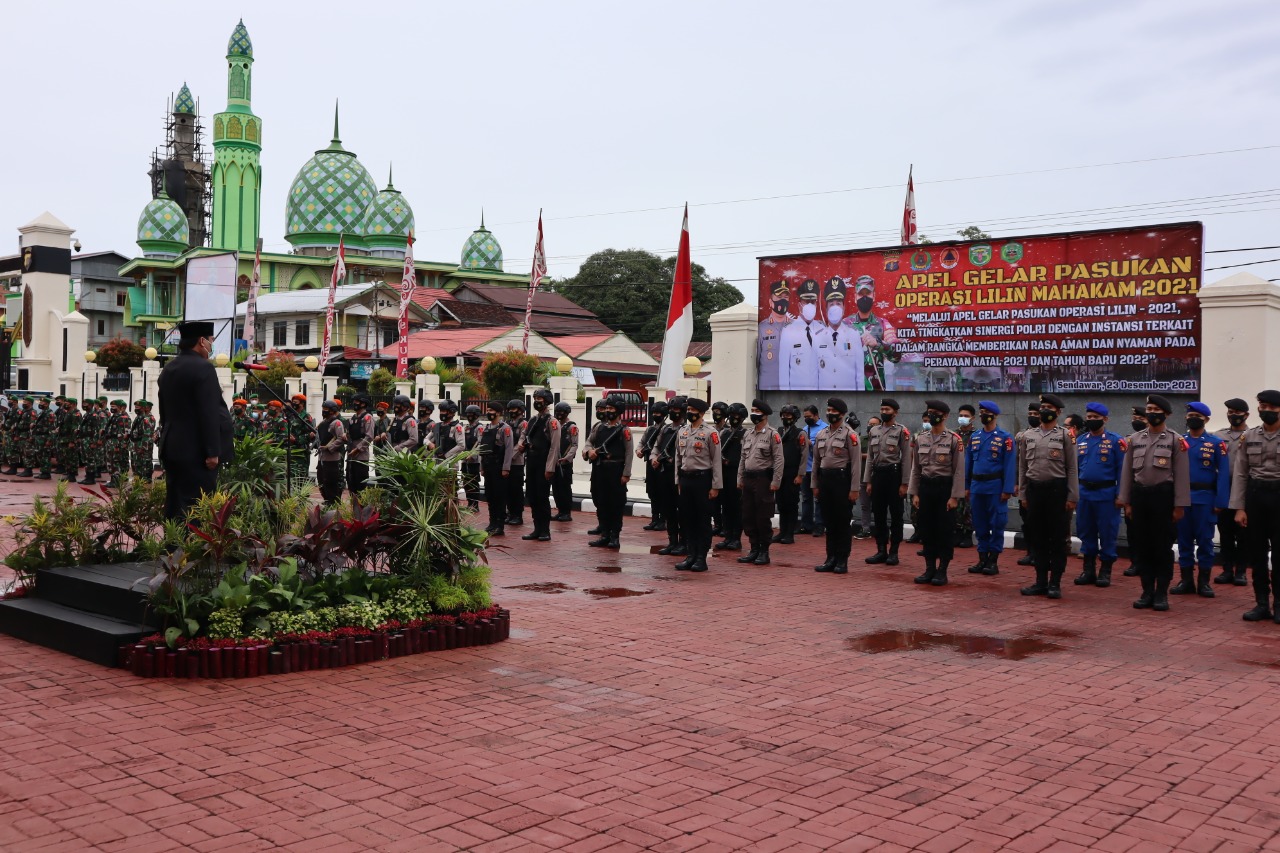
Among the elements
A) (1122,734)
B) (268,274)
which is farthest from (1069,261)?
(268,274)

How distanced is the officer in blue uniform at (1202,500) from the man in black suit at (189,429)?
332 inches

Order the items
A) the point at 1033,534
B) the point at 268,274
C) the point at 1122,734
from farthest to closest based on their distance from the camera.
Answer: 1. the point at 268,274
2. the point at 1033,534
3. the point at 1122,734

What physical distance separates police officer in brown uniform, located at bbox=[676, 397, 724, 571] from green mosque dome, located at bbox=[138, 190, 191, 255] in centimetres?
6288

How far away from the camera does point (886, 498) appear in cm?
1222

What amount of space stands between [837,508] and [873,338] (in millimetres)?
4333

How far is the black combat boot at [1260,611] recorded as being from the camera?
9.13 m

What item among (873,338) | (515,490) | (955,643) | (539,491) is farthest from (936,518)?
(515,490)

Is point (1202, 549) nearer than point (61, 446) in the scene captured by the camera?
Yes

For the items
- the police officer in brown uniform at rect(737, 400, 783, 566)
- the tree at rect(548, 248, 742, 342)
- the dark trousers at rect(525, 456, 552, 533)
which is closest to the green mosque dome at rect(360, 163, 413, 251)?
the tree at rect(548, 248, 742, 342)

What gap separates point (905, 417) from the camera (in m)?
15.4

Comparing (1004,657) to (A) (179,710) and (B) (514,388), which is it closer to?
(A) (179,710)

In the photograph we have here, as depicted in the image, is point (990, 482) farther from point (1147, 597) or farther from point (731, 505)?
point (731, 505)

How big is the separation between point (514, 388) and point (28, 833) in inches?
1159

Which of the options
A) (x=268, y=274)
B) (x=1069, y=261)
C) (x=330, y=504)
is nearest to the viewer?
(x=330, y=504)
